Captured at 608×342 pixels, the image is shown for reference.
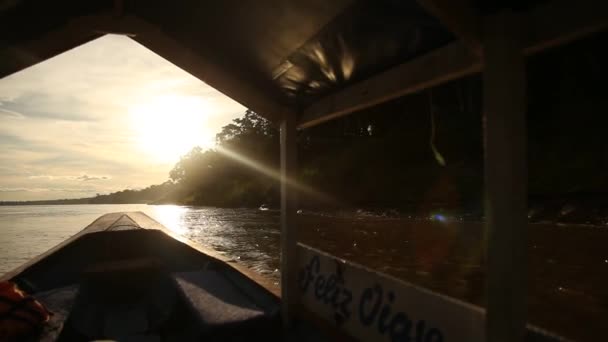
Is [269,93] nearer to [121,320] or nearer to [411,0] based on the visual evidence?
[411,0]

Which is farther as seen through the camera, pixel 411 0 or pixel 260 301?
pixel 260 301

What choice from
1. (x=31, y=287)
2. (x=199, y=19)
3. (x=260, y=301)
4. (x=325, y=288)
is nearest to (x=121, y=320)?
(x=31, y=287)

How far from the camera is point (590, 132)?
123ft

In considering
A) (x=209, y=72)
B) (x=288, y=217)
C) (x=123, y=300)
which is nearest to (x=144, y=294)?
(x=123, y=300)

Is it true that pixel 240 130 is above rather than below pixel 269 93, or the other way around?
above

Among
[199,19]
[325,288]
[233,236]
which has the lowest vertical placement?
[233,236]

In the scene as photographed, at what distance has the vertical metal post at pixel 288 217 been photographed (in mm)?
4832

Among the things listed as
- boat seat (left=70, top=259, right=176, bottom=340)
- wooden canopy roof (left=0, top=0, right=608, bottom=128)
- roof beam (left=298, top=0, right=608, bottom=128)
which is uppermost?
wooden canopy roof (left=0, top=0, right=608, bottom=128)

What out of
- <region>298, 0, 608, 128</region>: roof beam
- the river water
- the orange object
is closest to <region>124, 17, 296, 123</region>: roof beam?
<region>298, 0, 608, 128</region>: roof beam

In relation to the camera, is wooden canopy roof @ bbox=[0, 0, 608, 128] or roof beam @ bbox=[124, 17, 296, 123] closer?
wooden canopy roof @ bbox=[0, 0, 608, 128]

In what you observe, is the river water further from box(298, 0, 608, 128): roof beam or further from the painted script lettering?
box(298, 0, 608, 128): roof beam

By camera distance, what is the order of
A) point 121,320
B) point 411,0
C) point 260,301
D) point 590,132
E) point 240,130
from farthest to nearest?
1. point 240,130
2. point 590,132
3. point 121,320
4. point 260,301
5. point 411,0

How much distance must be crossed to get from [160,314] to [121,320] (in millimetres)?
523

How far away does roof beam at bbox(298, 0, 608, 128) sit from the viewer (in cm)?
186
